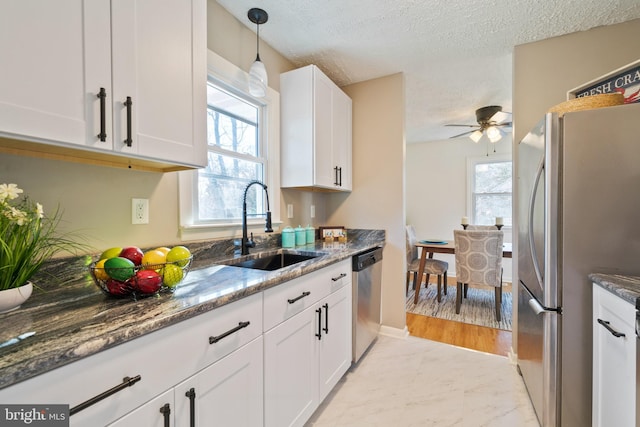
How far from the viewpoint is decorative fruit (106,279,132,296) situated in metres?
0.81

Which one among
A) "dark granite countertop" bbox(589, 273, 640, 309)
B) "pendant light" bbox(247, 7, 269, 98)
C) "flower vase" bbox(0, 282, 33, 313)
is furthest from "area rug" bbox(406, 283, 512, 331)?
"flower vase" bbox(0, 282, 33, 313)

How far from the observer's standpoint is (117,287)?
2.67 feet

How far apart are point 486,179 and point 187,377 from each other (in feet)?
16.8

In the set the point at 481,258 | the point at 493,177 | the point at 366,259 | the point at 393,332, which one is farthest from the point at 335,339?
the point at 493,177

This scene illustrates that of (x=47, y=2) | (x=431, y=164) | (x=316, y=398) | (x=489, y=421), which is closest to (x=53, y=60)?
(x=47, y=2)

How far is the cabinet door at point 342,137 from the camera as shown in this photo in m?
2.33

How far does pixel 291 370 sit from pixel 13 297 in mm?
1007

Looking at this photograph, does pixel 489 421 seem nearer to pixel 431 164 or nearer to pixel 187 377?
pixel 187 377

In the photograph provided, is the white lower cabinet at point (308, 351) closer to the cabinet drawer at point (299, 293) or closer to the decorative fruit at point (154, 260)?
the cabinet drawer at point (299, 293)

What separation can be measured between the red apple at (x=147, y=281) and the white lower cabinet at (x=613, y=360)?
62.6 inches

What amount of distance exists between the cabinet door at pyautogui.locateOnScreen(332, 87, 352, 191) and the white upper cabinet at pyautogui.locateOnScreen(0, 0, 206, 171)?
4.23 feet

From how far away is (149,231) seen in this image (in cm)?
130

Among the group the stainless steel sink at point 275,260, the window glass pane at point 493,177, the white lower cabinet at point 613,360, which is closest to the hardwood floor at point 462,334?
the white lower cabinet at point 613,360
